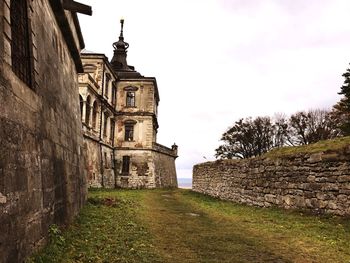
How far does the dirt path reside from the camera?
19.6ft

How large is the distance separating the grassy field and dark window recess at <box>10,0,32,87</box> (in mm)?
2784

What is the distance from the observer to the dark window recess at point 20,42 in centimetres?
523

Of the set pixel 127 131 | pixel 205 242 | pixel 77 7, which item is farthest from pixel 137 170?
pixel 205 242

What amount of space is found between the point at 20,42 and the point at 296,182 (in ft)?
31.7

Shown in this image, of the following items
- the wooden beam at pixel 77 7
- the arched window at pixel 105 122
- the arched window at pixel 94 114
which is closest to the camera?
the wooden beam at pixel 77 7

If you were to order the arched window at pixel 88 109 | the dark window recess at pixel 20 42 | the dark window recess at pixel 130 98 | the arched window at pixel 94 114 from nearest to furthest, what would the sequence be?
the dark window recess at pixel 20 42 < the arched window at pixel 88 109 < the arched window at pixel 94 114 < the dark window recess at pixel 130 98

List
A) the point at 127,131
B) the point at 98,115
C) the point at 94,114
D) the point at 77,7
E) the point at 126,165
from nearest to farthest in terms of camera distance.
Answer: the point at 77,7 < the point at 94,114 < the point at 98,115 < the point at 126,165 < the point at 127,131

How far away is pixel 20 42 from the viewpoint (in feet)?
18.1

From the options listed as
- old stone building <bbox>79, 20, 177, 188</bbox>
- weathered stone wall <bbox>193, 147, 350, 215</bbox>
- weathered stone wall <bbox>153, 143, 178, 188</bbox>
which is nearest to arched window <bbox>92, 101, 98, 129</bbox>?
old stone building <bbox>79, 20, 177, 188</bbox>

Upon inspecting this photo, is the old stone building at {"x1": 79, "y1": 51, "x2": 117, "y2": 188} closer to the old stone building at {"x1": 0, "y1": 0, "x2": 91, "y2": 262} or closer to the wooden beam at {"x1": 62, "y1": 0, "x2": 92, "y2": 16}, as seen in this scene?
the wooden beam at {"x1": 62, "y1": 0, "x2": 92, "y2": 16}

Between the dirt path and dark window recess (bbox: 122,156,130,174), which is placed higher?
dark window recess (bbox: 122,156,130,174)

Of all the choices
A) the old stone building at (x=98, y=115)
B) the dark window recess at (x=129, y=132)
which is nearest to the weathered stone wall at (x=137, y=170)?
the old stone building at (x=98, y=115)

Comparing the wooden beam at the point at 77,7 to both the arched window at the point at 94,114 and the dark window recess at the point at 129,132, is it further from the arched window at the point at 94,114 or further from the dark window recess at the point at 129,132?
the dark window recess at the point at 129,132

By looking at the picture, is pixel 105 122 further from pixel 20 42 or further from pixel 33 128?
pixel 33 128
